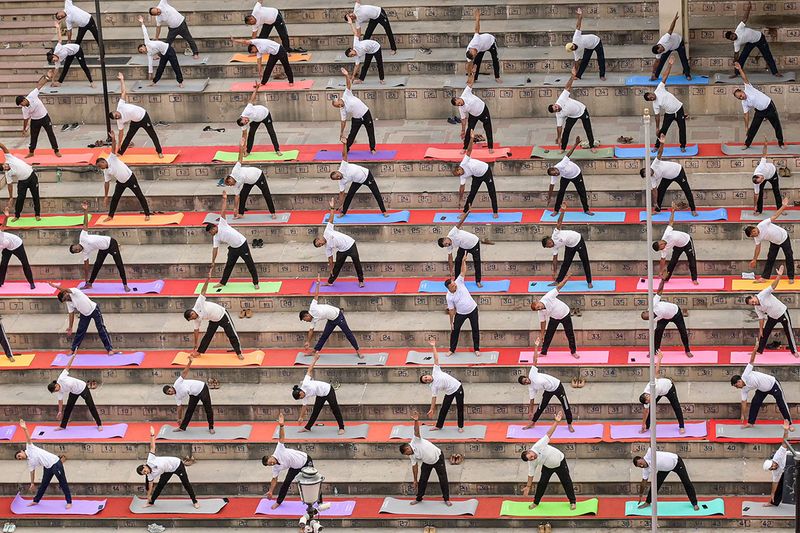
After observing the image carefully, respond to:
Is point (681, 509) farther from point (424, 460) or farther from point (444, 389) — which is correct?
point (444, 389)

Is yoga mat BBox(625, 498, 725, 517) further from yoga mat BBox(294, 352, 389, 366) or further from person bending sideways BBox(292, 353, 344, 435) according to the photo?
yoga mat BBox(294, 352, 389, 366)

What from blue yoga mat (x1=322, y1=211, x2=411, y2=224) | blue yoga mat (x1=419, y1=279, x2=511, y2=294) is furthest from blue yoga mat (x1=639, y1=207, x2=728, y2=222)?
blue yoga mat (x1=322, y1=211, x2=411, y2=224)

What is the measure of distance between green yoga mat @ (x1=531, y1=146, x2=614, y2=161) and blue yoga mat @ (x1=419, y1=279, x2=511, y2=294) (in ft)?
11.0

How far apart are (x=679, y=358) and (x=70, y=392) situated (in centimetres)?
1076

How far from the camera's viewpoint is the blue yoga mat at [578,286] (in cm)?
3953

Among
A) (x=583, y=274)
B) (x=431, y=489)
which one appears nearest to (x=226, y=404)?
(x=431, y=489)

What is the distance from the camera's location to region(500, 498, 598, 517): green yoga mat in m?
35.8

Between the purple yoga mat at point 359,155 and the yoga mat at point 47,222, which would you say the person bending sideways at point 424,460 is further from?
the yoga mat at point 47,222

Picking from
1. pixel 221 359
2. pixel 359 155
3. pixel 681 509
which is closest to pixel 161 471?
pixel 221 359

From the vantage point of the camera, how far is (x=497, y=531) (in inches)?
1415

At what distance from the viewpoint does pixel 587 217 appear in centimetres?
4100

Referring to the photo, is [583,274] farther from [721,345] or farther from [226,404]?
[226,404]

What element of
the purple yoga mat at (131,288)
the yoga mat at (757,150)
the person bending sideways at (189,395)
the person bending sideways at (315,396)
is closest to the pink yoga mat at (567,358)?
the person bending sideways at (315,396)

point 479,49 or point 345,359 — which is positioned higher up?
point 479,49
